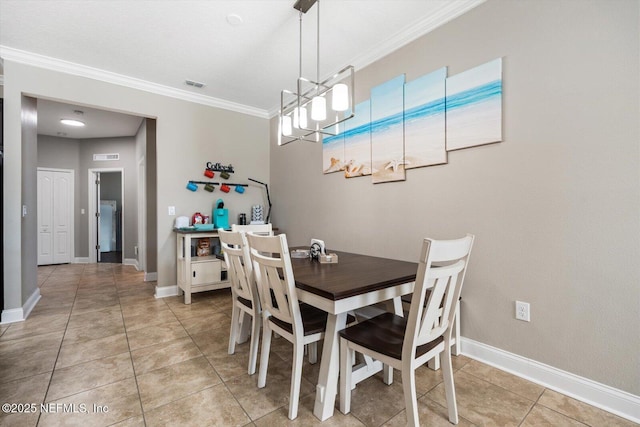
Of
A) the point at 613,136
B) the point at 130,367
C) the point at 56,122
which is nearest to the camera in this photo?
the point at 613,136

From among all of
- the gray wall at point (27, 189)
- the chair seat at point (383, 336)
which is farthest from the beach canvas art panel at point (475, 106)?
the gray wall at point (27, 189)

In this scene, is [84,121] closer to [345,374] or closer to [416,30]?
[416,30]

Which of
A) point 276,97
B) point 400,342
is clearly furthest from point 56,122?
point 400,342

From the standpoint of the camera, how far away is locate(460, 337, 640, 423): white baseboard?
4.79 feet

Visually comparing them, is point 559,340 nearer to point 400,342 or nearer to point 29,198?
point 400,342

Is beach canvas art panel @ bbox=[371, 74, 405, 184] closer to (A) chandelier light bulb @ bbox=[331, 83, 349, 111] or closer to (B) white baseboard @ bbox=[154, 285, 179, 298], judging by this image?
(A) chandelier light bulb @ bbox=[331, 83, 349, 111]

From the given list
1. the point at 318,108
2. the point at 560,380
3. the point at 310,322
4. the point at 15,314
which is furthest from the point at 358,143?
the point at 15,314

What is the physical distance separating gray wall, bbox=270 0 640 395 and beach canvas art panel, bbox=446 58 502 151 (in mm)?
58

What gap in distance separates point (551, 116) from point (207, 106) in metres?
3.81

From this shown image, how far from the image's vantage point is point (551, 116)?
1.69m

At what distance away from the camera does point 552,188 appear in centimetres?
168

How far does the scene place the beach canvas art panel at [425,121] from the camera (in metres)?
2.19

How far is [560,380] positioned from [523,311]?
0.40 meters

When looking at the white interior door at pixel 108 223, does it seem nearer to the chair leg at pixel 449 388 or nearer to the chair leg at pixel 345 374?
the chair leg at pixel 345 374
